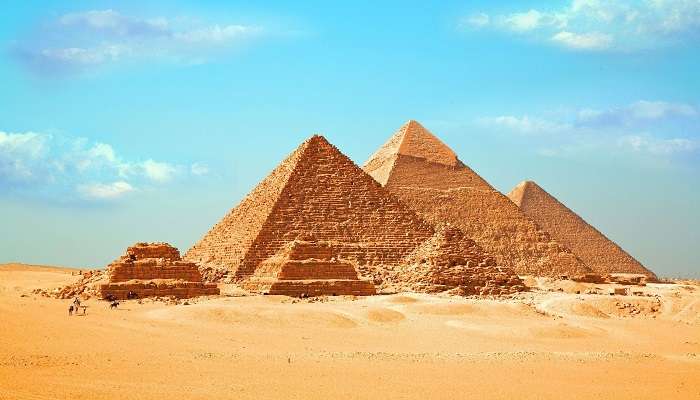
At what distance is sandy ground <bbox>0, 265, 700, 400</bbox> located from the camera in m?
12.2

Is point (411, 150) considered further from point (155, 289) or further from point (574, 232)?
point (155, 289)

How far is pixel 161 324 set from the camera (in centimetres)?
2005

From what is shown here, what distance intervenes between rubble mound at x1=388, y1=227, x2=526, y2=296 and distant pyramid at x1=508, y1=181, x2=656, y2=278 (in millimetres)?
42296

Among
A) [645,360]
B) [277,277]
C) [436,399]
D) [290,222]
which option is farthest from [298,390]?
[290,222]

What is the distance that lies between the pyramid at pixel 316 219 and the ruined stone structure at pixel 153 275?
36.9 ft

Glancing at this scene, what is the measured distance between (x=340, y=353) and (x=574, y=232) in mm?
66551

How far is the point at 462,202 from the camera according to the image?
221 feet

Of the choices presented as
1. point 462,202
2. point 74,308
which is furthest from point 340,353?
point 462,202

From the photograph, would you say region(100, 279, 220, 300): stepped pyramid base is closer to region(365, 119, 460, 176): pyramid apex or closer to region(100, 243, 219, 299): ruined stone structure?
region(100, 243, 219, 299): ruined stone structure

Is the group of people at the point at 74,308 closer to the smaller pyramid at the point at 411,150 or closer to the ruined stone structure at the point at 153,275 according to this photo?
the ruined stone structure at the point at 153,275

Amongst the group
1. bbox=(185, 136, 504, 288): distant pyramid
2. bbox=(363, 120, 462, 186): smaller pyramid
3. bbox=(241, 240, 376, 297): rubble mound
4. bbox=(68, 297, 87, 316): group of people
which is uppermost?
bbox=(363, 120, 462, 186): smaller pyramid

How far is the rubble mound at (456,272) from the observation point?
3366 cm

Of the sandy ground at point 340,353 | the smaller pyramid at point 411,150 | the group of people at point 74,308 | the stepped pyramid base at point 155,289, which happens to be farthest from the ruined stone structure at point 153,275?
the smaller pyramid at point 411,150

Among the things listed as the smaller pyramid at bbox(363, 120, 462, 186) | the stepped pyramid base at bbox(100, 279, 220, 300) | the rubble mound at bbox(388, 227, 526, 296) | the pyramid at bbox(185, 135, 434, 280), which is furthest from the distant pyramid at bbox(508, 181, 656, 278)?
the stepped pyramid base at bbox(100, 279, 220, 300)
